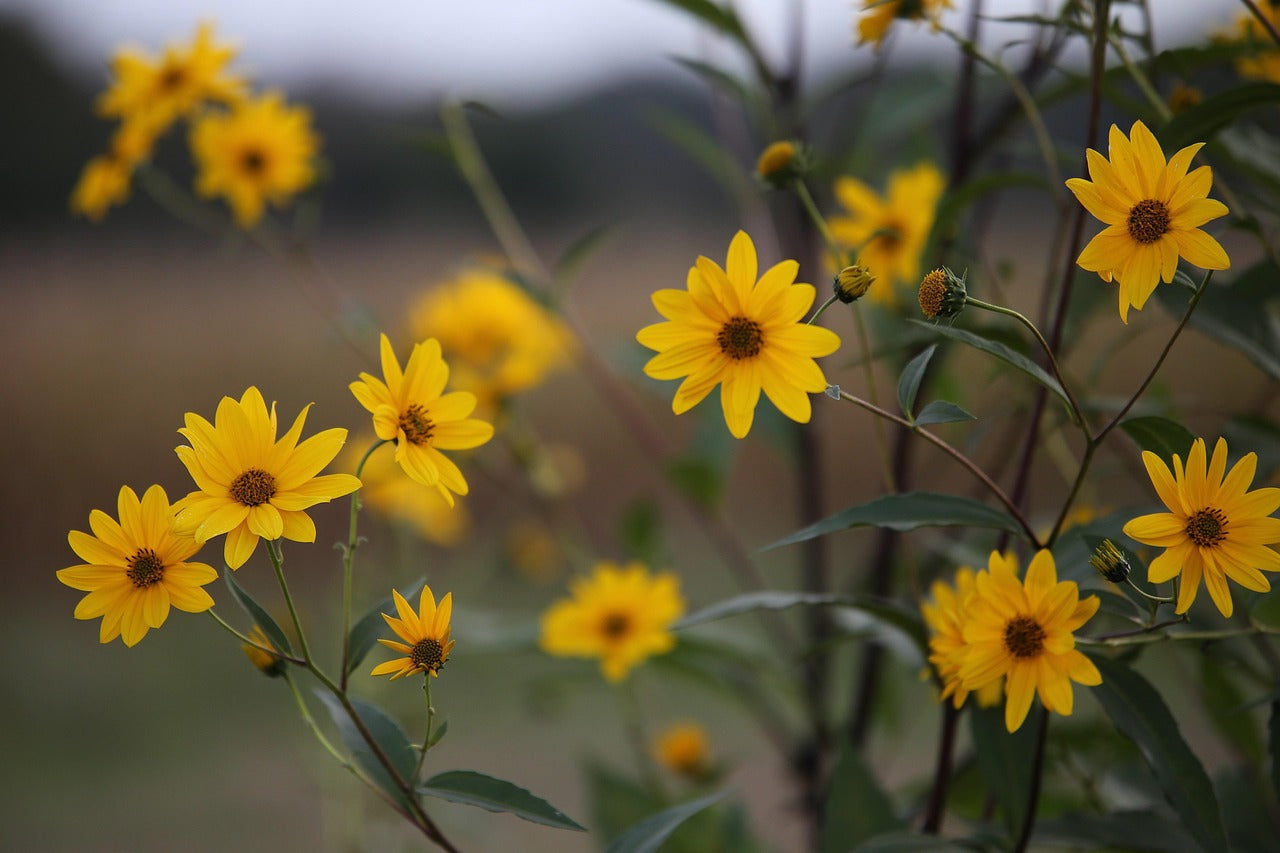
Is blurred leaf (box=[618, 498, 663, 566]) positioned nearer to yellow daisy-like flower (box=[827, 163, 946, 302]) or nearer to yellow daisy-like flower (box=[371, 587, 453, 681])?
yellow daisy-like flower (box=[827, 163, 946, 302])

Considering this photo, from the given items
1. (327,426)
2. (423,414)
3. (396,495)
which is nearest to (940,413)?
(423,414)

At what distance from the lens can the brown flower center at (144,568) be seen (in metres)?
0.20

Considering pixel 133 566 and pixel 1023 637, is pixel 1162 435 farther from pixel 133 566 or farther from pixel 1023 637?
pixel 133 566

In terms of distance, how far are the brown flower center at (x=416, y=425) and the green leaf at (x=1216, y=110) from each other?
0.19 meters

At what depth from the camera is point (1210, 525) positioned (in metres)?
0.20

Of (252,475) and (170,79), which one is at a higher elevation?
(170,79)

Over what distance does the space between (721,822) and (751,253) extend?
34cm

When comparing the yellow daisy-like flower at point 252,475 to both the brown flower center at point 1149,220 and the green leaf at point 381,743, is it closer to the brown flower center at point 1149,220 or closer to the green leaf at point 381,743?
the green leaf at point 381,743

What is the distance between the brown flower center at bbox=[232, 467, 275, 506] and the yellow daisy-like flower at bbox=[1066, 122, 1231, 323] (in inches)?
6.5

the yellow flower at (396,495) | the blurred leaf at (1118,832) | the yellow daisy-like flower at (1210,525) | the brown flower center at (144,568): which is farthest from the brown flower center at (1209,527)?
the yellow flower at (396,495)

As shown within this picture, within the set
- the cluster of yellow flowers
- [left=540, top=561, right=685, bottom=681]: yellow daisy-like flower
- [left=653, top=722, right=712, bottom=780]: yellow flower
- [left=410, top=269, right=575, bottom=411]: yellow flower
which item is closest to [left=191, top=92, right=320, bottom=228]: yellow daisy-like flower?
the cluster of yellow flowers

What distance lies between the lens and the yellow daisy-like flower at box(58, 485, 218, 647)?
193 millimetres

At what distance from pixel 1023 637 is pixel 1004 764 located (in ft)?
0.27

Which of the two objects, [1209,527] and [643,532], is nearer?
[1209,527]
